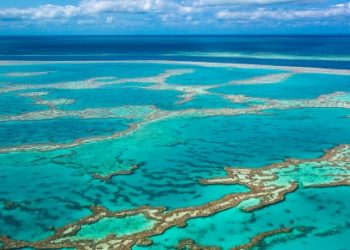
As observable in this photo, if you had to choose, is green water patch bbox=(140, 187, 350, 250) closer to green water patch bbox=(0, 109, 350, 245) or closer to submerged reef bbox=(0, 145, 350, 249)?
submerged reef bbox=(0, 145, 350, 249)

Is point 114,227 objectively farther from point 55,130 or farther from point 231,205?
point 55,130

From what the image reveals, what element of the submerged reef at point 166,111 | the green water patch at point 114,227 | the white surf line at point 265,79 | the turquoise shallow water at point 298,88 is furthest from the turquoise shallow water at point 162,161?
the white surf line at point 265,79

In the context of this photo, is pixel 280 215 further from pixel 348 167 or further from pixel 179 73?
pixel 179 73

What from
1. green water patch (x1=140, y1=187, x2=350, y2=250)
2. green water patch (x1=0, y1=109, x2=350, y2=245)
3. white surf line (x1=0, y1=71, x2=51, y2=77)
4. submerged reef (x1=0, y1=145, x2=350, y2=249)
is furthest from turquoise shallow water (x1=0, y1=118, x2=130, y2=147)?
white surf line (x1=0, y1=71, x2=51, y2=77)

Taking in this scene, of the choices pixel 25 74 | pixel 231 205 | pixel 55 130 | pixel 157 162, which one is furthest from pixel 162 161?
pixel 25 74

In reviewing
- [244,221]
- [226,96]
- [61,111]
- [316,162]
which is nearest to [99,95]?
[61,111]

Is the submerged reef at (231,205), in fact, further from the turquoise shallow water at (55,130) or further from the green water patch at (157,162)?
the turquoise shallow water at (55,130)

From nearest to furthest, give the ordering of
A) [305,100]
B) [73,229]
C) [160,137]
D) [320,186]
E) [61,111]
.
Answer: [73,229]
[320,186]
[160,137]
[61,111]
[305,100]
